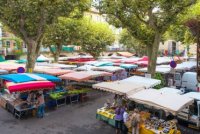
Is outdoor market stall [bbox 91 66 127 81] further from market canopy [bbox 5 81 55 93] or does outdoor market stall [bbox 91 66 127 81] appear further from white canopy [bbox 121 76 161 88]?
market canopy [bbox 5 81 55 93]

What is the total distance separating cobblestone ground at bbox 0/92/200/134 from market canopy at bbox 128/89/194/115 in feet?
6.84

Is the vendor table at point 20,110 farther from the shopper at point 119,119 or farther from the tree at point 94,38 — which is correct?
the tree at point 94,38

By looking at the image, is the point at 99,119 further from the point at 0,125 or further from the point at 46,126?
the point at 0,125

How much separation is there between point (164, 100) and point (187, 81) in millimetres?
11370

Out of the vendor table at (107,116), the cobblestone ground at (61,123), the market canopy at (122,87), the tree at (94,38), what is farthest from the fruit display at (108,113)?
the tree at (94,38)

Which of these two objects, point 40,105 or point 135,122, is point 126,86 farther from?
point 40,105

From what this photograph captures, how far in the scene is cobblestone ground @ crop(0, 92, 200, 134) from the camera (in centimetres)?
1400

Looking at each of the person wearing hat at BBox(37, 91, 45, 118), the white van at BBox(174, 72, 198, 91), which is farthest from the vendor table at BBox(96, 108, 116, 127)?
the white van at BBox(174, 72, 198, 91)

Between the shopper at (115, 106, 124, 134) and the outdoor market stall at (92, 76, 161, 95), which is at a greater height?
the outdoor market stall at (92, 76, 161, 95)

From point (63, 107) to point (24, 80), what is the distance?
366 centimetres

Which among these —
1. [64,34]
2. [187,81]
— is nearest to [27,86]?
[187,81]

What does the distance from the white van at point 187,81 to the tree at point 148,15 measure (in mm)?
4167

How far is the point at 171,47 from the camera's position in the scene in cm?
7188

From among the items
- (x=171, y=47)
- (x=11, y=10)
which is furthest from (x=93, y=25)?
(x=171, y=47)
